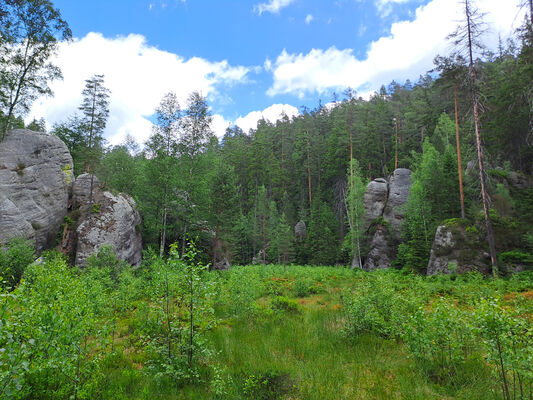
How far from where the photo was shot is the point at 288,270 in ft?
83.9

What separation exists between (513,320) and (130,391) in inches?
224

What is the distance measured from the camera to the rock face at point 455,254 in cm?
1741

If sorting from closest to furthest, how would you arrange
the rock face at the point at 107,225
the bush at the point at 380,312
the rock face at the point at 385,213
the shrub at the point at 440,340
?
the shrub at the point at 440,340
the bush at the point at 380,312
the rock face at the point at 107,225
the rock face at the point at 385,213

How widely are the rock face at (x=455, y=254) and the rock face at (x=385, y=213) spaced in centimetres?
909

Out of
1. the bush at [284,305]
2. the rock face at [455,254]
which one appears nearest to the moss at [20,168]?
the bush at [284,305]

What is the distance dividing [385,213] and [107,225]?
2934 cm

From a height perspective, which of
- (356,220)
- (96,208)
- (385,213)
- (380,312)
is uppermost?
(385,213)

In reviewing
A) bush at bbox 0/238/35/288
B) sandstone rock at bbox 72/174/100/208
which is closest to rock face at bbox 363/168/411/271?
sandstone rock at bbox 72/174/100/208

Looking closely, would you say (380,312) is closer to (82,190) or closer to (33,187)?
(82,190)

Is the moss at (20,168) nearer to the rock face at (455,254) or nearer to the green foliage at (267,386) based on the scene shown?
the green foliage at (267,386)

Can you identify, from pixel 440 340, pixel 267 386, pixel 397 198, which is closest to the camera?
pixel 267 386

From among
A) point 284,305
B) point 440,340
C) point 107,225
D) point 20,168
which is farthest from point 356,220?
point 20,168

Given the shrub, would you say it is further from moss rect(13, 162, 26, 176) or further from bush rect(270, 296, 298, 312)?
moss rect(13, 162, 26, 176)

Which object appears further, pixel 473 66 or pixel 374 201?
pixel 374 201
